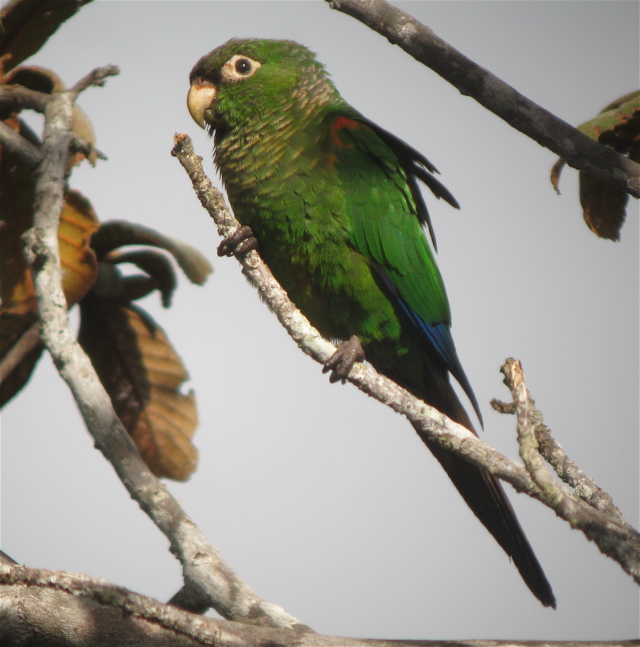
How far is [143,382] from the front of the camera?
11.3ft

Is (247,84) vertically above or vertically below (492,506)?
above

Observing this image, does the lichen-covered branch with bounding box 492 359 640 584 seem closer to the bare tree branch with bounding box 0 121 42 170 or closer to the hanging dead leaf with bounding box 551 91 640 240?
the hanging dead leaf with bounding box 551 91 640 240

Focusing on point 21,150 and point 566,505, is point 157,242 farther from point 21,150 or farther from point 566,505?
point 566,505

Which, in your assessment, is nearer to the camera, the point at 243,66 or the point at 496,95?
the point at 496,95

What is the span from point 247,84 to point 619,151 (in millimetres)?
1797

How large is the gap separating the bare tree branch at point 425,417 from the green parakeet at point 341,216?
1.25ft

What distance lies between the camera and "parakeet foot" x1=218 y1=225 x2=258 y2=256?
284 cm

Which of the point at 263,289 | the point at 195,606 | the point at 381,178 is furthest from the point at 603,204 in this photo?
the point at 195,606

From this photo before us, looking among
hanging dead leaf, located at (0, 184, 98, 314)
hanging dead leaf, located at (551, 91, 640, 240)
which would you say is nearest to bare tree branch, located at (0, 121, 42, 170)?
hanging dead leaf, located at (0, 184, 98, 314)

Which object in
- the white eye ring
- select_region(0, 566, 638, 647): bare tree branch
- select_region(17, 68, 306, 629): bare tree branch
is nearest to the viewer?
select_region(0, 566, 638, 647): bare tree branch

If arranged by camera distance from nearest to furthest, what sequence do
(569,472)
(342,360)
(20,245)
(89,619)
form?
(89,619) < (569,472) < (342,360) < (20,245)

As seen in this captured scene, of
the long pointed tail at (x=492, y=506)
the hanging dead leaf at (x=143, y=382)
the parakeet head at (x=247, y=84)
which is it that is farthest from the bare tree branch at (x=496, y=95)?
the hanging dead leaf at (x=143, y=382)

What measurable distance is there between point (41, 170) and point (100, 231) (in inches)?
26.7

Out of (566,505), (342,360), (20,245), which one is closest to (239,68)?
(20,245)
